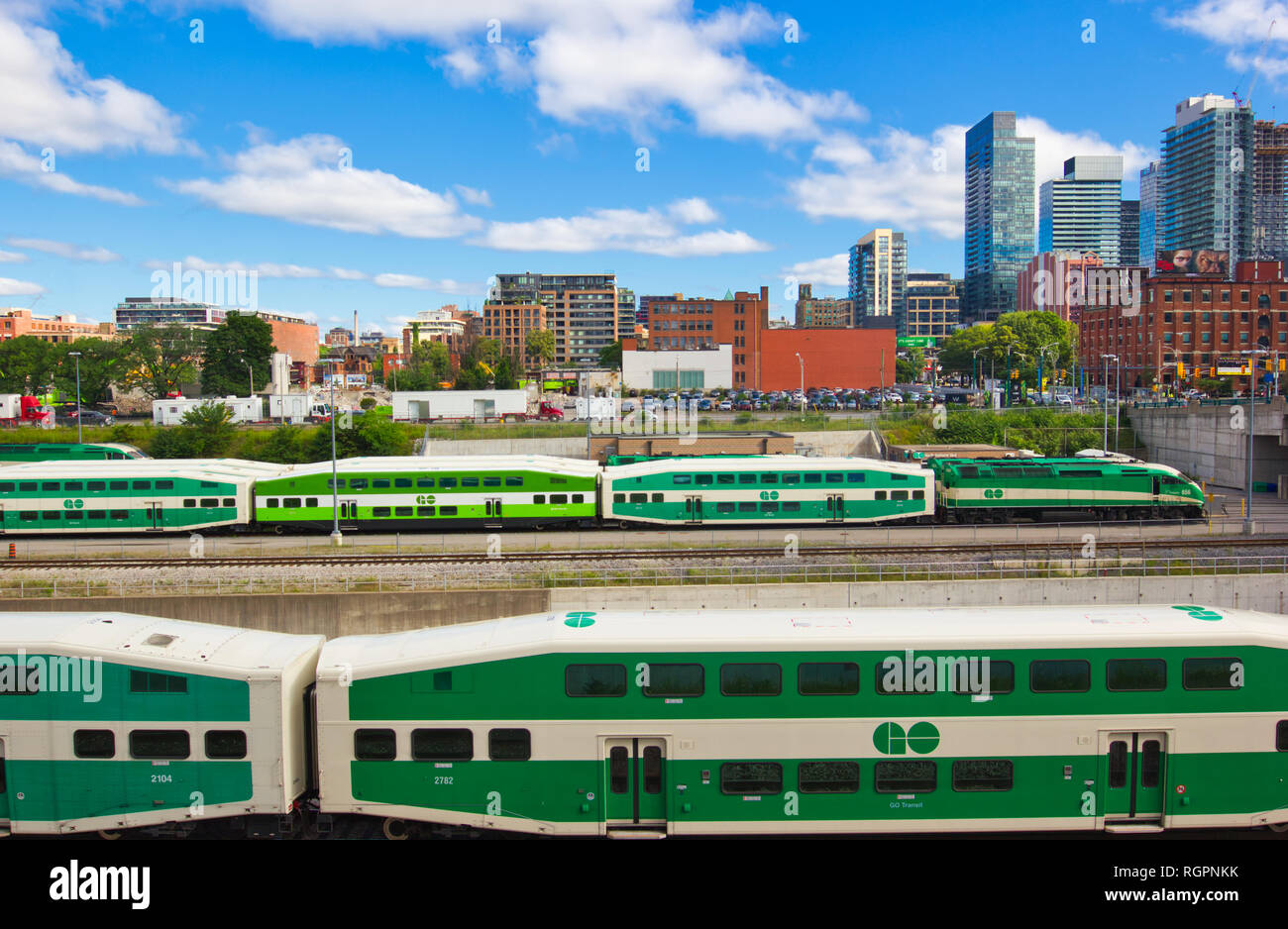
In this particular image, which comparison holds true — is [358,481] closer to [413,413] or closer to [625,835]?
[625,835]

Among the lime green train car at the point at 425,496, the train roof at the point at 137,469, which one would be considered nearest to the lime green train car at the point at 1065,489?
the lime green train car at the point at 425,496

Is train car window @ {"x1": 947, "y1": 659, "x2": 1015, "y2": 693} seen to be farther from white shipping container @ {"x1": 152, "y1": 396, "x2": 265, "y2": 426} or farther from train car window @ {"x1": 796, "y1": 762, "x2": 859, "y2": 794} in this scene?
white shipping container @ {"x1": 152, "y1": 396, "x2": 265, "y2": 426}

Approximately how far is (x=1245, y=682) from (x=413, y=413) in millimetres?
68222

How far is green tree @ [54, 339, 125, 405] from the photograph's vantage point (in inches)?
3529

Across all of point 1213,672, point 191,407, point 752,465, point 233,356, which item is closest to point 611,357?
point 233,356

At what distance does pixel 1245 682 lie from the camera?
1188 cm

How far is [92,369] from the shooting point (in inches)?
3506

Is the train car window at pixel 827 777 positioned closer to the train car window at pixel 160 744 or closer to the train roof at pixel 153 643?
the train roof at pixel 153 643

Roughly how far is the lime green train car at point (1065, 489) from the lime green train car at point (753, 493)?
9.03ft

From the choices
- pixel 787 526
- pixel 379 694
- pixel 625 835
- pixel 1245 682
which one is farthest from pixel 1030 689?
pixel 787 526

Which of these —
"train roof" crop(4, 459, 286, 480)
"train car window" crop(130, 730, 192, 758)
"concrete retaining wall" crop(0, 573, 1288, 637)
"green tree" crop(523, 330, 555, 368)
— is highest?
"green tree" crop(523, 330, 555, 368)

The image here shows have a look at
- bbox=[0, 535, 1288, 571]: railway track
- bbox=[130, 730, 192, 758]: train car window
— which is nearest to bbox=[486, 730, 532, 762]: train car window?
bbox=[130, 730, 192, 758]: train car window

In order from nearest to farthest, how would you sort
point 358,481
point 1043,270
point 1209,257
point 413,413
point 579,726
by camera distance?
point 579,726, point 358,481, point 413,413, point 1209,257, point 1043,270

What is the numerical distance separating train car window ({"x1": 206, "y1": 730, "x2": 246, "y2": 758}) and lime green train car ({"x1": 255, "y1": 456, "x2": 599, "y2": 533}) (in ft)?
82.1
